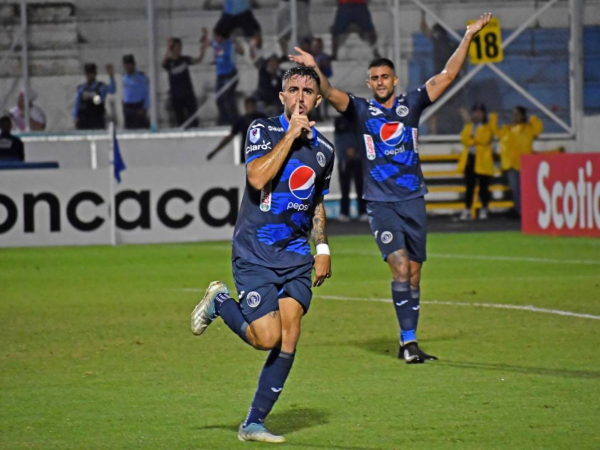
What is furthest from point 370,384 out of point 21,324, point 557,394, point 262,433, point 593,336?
point 21,324

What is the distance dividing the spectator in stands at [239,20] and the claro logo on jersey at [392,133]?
1731 centimetres

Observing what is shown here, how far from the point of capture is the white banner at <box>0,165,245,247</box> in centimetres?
1994

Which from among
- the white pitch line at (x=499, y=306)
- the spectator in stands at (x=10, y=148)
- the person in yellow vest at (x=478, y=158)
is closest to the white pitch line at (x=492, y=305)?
the white pitch line at (x=499, y=306)

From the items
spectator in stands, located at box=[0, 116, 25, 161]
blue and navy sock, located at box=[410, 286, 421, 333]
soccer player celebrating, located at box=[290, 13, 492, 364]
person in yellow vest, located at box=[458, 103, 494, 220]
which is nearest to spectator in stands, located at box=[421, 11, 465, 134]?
person in yellow vest, located at box=[458, 103, 494, 220]

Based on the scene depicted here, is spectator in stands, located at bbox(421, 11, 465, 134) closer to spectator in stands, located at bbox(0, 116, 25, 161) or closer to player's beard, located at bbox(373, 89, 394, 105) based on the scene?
spectator in stands, located at bbox(0, 116, 25, 161)

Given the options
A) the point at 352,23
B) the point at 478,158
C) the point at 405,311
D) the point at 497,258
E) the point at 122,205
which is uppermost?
the point at 352,23

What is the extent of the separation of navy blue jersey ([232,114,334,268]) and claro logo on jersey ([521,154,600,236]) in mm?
13110

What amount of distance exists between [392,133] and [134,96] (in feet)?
57.0

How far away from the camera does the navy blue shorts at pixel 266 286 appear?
6.57 metres

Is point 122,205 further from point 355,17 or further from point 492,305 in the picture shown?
point 492,305

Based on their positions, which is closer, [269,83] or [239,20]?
[269,83]

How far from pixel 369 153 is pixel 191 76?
17.6 meters

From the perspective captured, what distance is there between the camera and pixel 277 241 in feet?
22.0

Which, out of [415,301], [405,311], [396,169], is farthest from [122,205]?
[405,311]
